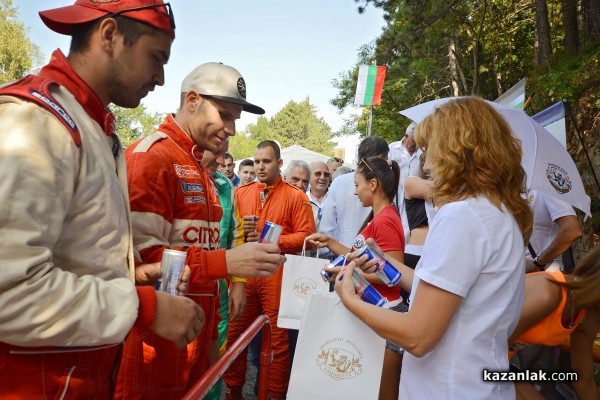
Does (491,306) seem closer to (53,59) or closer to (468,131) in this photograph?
(468,131)

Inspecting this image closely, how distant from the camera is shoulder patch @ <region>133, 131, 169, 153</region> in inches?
101

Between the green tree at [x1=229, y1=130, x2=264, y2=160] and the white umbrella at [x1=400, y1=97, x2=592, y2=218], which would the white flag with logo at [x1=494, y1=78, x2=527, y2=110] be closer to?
the white umbrella at [x1=400, y1=97, x2=592, y2=218]

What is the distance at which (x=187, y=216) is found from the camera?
262 cm

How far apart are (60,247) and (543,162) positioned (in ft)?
11.9

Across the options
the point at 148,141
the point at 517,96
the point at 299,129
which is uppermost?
the point at 299,129

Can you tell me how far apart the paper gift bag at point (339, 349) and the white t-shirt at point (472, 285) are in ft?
1.28

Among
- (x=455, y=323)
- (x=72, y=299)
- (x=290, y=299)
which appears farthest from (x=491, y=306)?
(x=290, y=299)

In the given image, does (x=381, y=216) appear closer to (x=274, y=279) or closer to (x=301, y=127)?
(x=274, y=279)

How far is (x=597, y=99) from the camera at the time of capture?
7188 mm

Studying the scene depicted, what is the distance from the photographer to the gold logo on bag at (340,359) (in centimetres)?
231

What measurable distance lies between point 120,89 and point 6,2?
44.1 metres

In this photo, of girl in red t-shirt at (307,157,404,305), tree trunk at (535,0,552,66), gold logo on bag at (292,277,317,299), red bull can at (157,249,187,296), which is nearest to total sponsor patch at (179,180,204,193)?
red bull can at (157,249,187,296)

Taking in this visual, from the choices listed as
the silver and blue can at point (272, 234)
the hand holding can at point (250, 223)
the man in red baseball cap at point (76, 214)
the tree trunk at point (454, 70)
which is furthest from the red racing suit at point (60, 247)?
the tree trunk at point (454, 70)

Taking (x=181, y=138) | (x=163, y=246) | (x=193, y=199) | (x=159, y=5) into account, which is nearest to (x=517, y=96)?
(x=181, y=138)
